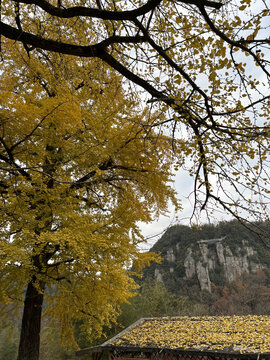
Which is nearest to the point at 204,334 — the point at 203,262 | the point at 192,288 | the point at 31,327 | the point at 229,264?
the point at 31,327

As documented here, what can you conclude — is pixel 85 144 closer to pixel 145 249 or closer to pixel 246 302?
pixel 145 249

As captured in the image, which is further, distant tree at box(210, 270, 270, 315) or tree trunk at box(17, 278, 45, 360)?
distant tree at box(210, 270, 270, 315)

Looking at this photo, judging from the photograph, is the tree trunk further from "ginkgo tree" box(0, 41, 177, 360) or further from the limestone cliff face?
the limestone cliff face

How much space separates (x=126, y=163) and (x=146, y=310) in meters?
14.9

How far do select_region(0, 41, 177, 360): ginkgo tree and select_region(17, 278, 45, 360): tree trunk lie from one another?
2 centimetres

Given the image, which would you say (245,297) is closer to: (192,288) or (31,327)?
(192,288)

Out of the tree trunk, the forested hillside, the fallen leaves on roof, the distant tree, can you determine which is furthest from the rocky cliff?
the tree trunk

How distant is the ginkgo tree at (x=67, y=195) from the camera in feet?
14.8

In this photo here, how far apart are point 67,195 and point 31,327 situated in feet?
9.97

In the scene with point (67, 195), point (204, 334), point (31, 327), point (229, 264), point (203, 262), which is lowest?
point (204, 334)

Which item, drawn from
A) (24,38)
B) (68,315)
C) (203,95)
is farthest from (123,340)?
(24,38)

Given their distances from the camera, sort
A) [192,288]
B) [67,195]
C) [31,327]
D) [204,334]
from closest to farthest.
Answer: [67,195]
[204,334]
[31,327]
[192,288]

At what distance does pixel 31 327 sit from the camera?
574cm

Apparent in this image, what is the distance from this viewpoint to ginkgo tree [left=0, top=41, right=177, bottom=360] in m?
4.50
